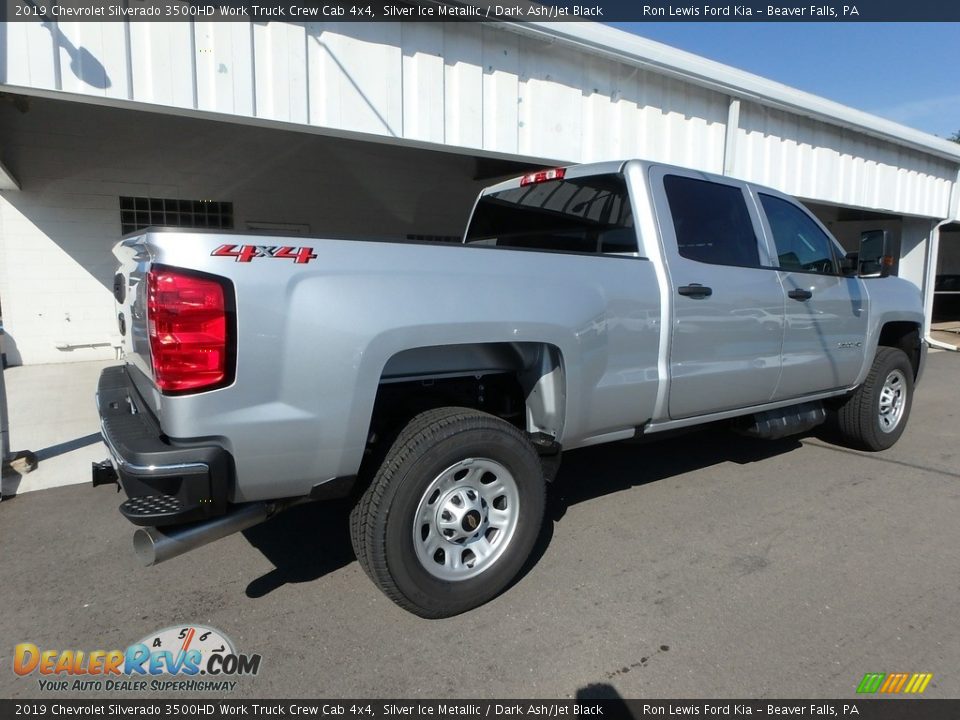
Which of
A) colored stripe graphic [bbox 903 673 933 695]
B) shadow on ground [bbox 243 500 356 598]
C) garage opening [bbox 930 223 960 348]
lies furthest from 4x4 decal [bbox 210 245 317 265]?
garage opening [bbox 930 223 960 348]

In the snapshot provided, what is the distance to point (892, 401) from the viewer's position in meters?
5.78

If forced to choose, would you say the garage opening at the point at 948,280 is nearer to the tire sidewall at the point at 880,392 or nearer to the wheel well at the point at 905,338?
the wheel well at the point at 905,338

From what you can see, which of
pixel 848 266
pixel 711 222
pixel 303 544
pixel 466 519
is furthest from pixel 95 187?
pixel 848 266

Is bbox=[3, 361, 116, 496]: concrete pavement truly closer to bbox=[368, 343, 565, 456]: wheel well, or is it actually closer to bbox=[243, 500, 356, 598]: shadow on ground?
bbox=[243, 500, 356, 598]: shadow on ground

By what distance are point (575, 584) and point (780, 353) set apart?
2.25 m

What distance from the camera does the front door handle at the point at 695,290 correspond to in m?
3.70

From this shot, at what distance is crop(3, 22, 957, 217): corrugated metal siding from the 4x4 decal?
355 centimetres

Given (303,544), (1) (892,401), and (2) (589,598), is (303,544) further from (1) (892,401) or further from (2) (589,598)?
(1) (892,401)

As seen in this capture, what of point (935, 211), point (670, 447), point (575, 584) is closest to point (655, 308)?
point (575, 584)

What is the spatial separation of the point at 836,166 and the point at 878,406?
819 centimetres

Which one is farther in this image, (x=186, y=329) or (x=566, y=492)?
(x=566, y=492)

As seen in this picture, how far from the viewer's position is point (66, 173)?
368 inches

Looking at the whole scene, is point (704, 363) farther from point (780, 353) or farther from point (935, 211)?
point (935, 211)

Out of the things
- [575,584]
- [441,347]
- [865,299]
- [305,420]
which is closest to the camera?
[305,420]
